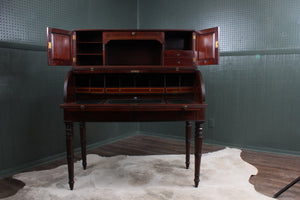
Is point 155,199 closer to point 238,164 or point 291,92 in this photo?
point 238,164

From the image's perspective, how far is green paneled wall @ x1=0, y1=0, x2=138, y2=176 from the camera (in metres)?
2.71

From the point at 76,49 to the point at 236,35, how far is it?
2363 millimetres

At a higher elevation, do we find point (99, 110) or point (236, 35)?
point (236, 35)

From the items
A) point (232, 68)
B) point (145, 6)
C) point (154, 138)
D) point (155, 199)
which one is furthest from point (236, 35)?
point (155, 199)

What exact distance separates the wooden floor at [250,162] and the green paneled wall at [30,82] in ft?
0.83

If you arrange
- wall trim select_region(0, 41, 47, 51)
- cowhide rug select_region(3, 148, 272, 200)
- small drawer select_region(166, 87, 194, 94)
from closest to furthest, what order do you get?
cowhide rug select_region(3, 148, 272, 200) → wall trim select_region(0, 41, 47, 51) → small drawer select_region(166, 87, 194, 94)

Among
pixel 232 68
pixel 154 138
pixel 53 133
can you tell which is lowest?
pixel 154 138

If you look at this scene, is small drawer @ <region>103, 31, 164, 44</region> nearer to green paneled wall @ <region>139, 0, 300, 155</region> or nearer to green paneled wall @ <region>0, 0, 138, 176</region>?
green paneled wall @ <region>0, 0, 138, 176</region>

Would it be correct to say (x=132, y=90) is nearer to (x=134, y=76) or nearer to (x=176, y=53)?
(x=134, y=76)

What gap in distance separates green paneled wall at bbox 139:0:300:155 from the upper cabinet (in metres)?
1.18

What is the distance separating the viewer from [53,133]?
10.7 feet

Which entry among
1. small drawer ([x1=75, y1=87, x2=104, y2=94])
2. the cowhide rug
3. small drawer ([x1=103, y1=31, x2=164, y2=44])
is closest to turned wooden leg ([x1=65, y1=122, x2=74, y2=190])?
the cowhide rug

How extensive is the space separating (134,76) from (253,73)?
1.89 m

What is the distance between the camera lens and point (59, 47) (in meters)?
2.50
